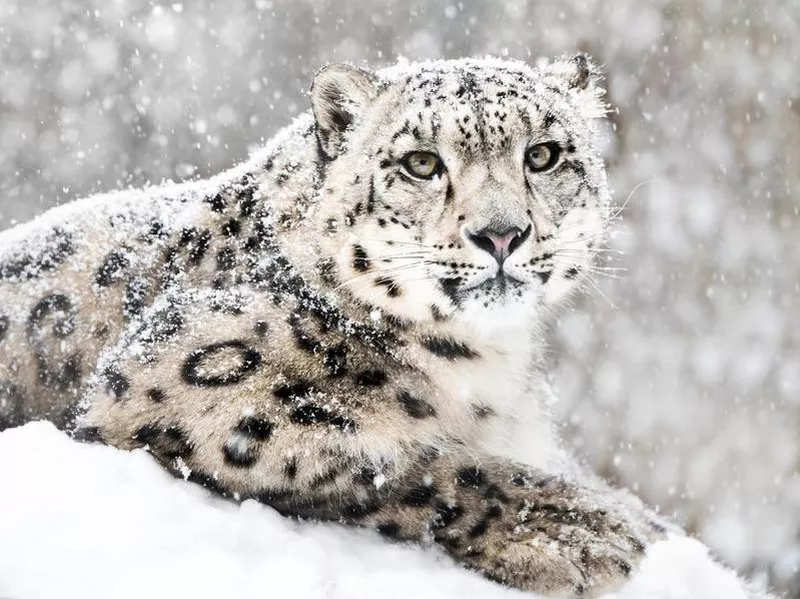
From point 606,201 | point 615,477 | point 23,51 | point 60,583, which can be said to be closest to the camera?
point 60,583

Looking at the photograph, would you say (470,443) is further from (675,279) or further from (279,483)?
(675,279)

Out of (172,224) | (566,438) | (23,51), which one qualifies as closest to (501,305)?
(172,224)

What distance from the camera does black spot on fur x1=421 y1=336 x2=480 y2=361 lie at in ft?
14.6

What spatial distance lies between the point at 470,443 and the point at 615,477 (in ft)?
24.1

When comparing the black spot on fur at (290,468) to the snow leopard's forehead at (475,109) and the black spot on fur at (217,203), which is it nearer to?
the black spot on fur at (217,203)

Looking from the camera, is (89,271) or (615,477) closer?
(89,271)

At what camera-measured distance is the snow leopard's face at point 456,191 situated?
4250mm

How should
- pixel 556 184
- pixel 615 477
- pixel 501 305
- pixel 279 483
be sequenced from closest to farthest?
pixel 279 483
pixel 501 305
pixel 556 184
pixel 615 477

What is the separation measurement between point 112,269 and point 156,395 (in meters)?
0.98

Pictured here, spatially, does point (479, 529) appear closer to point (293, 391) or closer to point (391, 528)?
point (391, 528)

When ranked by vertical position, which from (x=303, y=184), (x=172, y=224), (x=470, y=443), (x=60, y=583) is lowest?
(x=60, y=583)

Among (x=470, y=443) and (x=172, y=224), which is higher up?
(x=172, y=224)

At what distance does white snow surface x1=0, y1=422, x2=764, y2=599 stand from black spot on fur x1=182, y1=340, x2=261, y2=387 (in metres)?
0.35

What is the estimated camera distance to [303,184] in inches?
184
